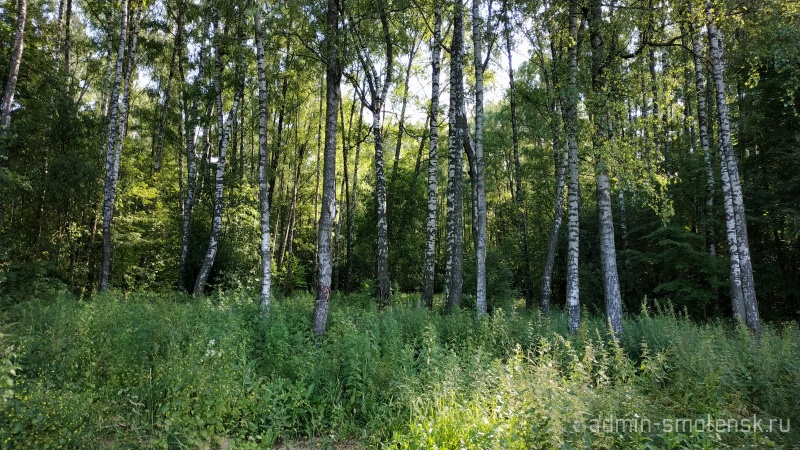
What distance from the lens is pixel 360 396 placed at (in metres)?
5.50

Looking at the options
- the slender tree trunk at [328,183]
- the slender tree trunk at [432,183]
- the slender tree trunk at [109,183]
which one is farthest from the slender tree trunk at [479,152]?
the slender tree trunk at [109,183]

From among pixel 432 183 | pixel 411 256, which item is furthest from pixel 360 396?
pixel 411 256

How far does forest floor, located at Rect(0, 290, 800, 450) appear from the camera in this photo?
12.6ft

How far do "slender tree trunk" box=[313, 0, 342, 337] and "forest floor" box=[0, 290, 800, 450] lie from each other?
938 mm

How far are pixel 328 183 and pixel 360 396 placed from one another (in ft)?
13.8

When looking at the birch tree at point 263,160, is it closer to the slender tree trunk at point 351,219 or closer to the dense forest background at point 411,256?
the dense forest background at point 411,256

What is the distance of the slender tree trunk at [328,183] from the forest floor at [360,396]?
0.94 meters

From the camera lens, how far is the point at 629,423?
13.4ft

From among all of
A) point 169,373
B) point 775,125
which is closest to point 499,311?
point 169,373

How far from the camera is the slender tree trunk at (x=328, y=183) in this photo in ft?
25.4

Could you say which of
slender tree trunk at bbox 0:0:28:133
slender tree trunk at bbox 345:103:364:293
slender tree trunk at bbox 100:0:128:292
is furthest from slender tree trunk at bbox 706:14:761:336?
slender tree trunk at bbox 100:0:128:292

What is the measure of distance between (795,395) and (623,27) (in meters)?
8.57

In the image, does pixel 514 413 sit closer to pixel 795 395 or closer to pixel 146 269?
pixel 795 395

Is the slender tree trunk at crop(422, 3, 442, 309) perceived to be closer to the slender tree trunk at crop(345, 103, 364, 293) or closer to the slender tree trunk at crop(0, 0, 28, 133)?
the slender tree trunk at crop(345, 103, 364, 293)
